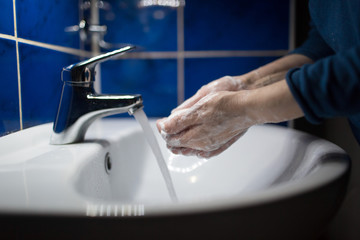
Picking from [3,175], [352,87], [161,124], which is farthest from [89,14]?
[352,87]

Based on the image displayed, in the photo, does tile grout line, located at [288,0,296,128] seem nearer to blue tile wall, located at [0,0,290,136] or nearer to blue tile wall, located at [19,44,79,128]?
blue tile wall, located at [0,0,290,136]

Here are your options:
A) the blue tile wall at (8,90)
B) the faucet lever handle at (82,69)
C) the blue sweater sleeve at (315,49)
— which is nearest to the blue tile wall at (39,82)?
the blue tile wall at (8,90)

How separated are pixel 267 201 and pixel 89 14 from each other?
792 millimetres

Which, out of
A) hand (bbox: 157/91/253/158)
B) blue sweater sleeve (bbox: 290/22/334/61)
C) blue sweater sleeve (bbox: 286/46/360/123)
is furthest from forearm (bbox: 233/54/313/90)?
blue sweater sleeve (bbox: 286/46/360/123)

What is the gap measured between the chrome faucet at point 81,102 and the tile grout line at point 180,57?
418mm

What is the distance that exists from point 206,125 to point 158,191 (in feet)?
0.80

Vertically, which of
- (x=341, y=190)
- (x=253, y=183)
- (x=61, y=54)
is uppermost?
(x=61, y=54)

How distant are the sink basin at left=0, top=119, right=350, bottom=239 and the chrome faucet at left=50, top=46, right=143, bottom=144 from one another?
1.3 inches

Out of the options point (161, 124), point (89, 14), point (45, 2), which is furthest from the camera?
point (89, 14)

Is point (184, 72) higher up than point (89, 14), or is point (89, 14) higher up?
point (89, 14)

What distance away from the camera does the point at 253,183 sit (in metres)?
0.54

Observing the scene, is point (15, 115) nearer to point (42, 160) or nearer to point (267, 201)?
point (42, 160)

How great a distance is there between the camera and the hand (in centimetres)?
40

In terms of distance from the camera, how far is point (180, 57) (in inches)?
33.8
